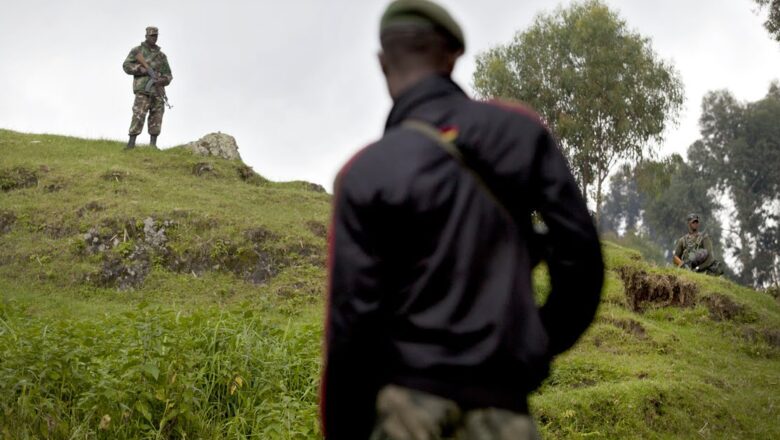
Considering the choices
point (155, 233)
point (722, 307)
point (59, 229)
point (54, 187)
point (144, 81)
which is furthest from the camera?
point (144, 81)

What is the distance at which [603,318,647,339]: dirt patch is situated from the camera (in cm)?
1347

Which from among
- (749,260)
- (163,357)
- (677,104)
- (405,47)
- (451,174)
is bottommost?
(163,357)

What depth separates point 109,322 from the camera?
724cm

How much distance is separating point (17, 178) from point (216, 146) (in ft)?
16.0

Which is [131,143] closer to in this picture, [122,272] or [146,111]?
[146,111]

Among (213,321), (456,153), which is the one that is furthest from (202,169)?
(456,153)

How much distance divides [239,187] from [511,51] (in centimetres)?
2447

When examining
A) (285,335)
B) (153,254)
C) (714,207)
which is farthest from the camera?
(714,207)

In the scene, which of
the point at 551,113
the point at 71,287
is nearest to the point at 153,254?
the point at 71,287

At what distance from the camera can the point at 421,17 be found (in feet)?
8.71

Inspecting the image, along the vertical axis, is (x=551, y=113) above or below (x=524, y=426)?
above

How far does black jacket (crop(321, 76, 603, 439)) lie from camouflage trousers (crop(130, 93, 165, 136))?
17828 millimetres

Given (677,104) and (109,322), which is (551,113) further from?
(109,322)

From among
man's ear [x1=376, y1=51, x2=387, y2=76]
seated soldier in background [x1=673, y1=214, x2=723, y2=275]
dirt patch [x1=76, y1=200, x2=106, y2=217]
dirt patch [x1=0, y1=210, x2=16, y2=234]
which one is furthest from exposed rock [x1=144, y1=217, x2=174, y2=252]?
man's ear [x1=376, y1=51, x2=387, y2=76]
